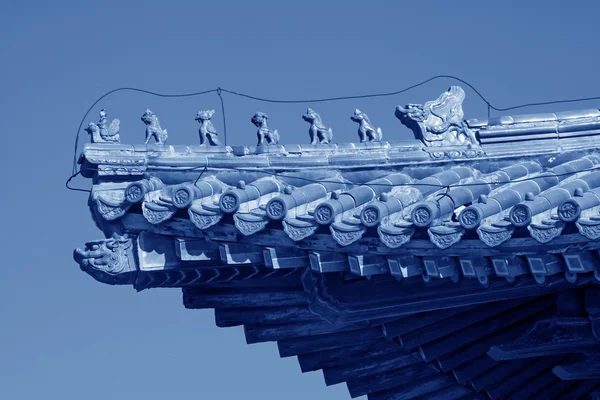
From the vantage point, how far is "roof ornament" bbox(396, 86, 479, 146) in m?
9.59

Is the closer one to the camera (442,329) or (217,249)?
(217,249)

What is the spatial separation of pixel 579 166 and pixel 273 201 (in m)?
2.67

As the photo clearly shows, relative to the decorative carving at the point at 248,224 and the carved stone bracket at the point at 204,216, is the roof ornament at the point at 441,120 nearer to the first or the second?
the decorative carving at the point at 248,224

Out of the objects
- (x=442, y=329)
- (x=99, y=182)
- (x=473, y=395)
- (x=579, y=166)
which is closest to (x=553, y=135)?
(x=579, y=166)

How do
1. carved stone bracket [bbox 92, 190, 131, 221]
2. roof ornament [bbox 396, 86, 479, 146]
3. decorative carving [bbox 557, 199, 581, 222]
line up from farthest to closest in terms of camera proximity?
roof ornament [bbox 396, 86, 479, 146] < carved stone bracket [bbox 92, 190, 131, 221] < decorative carving [bbox 557, 199, 581, 222]

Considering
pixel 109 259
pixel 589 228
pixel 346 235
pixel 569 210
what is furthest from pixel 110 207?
pixel 589 228

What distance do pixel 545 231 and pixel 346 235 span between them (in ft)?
4.61

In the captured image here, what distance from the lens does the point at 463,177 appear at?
944cm

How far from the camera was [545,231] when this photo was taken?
7852mm

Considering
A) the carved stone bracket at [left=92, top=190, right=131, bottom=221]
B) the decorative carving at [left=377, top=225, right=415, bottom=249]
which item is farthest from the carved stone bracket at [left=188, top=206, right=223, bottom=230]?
the decorative carving at [left=377, top=225, right=415, bottom=249]

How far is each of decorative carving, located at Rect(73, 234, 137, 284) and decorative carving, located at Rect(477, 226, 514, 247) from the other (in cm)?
261

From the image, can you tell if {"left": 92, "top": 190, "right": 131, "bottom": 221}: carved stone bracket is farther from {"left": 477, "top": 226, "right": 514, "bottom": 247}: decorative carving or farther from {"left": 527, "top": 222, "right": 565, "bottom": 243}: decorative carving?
{"left": 527, "top": 222, "right": 565, "bottom": 243}: decorative carving

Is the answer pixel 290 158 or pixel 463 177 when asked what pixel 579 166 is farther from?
pixel 290 158

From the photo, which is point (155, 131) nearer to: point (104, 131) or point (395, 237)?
point (104, 131)
